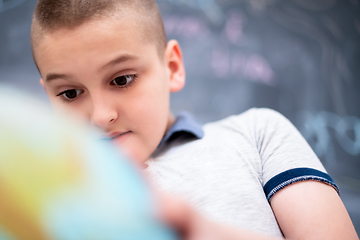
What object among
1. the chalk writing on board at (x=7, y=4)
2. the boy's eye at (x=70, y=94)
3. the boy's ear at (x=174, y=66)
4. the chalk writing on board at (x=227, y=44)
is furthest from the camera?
the chalk writing on board at (x=227, y=44)

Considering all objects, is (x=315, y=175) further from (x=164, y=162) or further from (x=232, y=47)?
(x=232, y=47)

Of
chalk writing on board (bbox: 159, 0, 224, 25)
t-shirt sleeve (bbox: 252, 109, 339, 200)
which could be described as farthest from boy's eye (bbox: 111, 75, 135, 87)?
chalk writing on board (bbox: 159, 0, 224, 25)

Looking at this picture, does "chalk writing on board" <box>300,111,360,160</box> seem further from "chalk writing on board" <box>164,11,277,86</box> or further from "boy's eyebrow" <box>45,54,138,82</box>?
"boy's eyebrow" <box>45,54,138,82</box>

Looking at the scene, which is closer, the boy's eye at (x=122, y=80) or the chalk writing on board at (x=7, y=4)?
the boy's eye at (x=122, y=80)

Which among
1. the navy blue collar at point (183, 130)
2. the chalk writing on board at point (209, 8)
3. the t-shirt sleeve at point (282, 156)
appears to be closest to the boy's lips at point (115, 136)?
the navy blue collar at point (183, 130)

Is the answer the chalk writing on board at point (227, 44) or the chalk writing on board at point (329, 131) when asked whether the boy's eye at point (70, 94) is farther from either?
the chalk writing on board at point (329, 131)

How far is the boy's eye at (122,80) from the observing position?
471 mm

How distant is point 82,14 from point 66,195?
0.35m

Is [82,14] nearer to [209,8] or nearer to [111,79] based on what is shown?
[111,79]

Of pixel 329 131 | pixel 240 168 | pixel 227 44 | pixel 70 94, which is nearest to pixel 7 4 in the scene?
pixel 70 94

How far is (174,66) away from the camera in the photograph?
64 centimetres

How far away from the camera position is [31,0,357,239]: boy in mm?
407

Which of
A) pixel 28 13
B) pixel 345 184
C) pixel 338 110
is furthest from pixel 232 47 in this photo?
pixel 28 13

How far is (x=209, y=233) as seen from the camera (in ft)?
0.70
